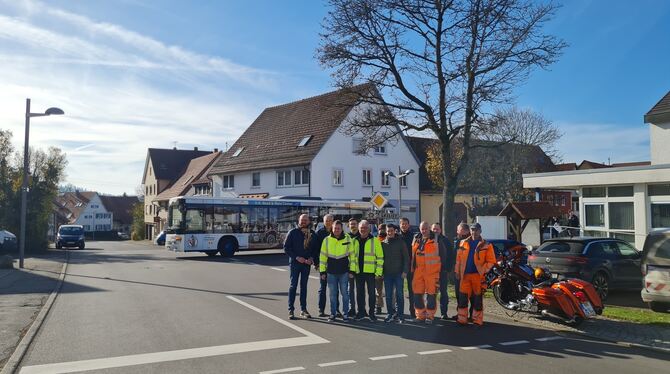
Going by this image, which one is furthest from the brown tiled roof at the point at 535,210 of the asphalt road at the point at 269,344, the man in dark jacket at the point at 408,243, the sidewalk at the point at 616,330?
the man in dark jacket at the point at 408,243

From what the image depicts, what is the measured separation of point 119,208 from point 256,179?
73461mm

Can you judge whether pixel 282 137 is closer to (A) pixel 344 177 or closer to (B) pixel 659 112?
(A) pixel 344 177

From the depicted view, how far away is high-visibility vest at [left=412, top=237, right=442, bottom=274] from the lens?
10101 millimetres

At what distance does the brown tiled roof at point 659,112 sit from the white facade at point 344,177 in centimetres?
1581

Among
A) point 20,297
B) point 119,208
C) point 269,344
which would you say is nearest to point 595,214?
point 269,344

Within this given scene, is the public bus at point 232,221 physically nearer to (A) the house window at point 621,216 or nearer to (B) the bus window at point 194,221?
(B) the bus window at point 194,221

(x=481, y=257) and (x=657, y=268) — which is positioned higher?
(x=481, y=257)

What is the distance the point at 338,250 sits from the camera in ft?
33.6

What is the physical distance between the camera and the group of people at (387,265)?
32.9 ft

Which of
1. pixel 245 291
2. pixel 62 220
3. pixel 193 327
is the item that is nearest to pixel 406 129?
pixel 245 291

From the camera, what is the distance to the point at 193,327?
933 cm

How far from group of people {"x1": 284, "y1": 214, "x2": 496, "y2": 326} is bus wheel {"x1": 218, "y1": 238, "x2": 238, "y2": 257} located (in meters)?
16.2

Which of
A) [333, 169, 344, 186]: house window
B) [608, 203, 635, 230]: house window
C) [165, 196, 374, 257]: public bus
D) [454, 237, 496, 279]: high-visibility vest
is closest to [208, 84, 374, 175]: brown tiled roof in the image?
[333, 169, 344, 186]: house window

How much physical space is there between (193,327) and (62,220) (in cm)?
9006
